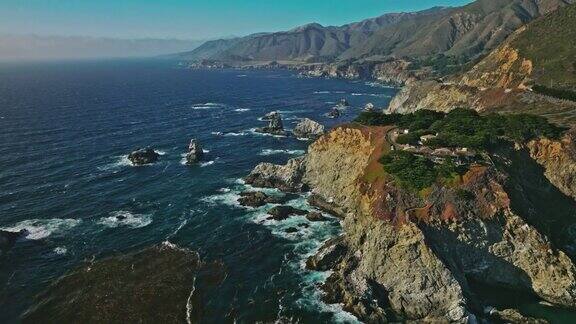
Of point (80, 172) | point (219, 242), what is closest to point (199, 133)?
point (80, 172)

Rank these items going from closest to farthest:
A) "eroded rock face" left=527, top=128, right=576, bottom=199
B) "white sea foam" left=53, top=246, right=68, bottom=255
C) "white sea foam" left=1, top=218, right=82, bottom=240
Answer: "white sea foam" left=53, top=246, right=68, bottom=255 < "eroded rock face" left=527, top=128, right=576, bottom=199 < "white sea foam" left=1, top=218, right=82, bottom=240

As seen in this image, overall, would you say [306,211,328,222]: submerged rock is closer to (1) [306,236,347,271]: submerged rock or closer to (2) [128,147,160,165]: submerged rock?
(1) [306,236,347,271]: submerged rock

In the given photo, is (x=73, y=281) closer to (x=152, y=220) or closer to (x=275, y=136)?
(x=152, y=220)

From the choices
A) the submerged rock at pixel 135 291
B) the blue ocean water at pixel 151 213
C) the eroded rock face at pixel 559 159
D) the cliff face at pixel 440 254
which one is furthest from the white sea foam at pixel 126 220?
the eroded rock face at pixel 559 159

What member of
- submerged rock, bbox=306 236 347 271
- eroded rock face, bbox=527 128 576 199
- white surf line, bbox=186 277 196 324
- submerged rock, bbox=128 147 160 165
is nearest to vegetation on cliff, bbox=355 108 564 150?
eroded rock face, bbox=527 128 576 199

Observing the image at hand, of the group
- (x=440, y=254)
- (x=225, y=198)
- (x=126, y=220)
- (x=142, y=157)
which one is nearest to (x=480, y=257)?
(x=440, y=254)

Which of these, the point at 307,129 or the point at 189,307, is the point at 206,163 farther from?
the point at 189,307
